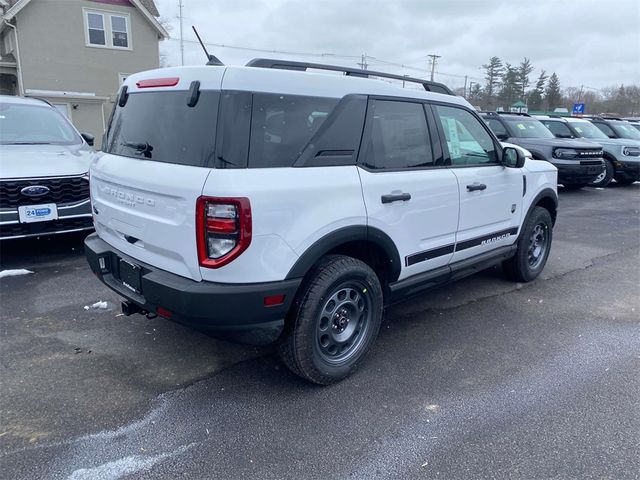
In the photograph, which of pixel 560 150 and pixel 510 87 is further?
pixel 510 87

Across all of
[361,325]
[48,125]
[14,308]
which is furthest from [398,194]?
[48,125]

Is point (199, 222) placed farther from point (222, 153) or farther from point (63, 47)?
point (63, 47)

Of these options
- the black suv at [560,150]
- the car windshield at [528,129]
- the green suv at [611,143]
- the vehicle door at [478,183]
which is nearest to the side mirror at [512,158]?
the vehicle door at [478,183]

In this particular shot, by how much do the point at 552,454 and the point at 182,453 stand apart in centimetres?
200

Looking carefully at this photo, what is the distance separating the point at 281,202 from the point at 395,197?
0.98 metres

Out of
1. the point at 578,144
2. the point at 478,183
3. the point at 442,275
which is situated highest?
the point at 578,144

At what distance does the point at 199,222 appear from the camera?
8.52 ft

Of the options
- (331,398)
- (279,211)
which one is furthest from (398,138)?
(331,398)

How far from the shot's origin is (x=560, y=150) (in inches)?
463

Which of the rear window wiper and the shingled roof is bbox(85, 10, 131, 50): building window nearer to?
the shingled roof

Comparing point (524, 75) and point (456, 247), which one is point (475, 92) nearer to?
point (524, 75)

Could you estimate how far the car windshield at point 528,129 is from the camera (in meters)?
12.7

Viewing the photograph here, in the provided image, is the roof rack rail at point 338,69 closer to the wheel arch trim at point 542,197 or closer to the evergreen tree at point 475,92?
the wheel arch trim at point 542,197

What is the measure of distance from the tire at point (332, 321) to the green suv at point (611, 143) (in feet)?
38.7
